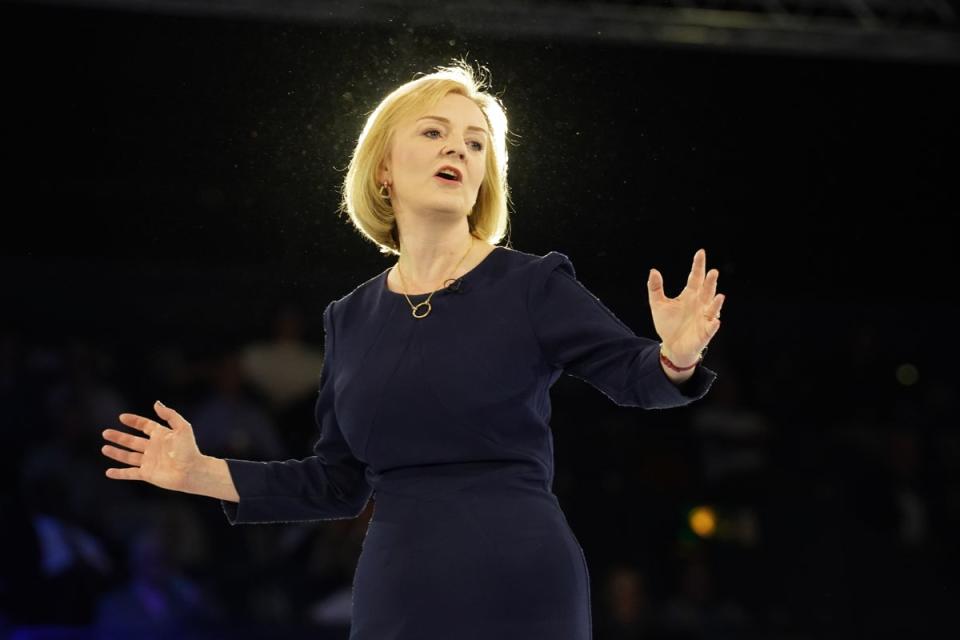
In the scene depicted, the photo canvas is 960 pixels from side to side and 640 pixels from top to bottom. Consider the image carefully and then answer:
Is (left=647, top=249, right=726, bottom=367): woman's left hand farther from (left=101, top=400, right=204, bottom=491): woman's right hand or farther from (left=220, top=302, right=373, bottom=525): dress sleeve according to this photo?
(left=101, top=400, right=204, bottom=491): woman's right hand

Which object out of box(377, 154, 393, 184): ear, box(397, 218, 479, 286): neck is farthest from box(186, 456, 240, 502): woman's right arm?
box(377, 154, 393, 184): ear

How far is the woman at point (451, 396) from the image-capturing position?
185 centimetres

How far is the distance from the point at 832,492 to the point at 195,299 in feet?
9.24

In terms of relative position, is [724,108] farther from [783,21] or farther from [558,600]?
[558,600]

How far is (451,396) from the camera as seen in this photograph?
1917mm

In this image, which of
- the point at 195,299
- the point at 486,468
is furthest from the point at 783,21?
the point at 486,468

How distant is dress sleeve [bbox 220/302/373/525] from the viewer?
2.14 meters

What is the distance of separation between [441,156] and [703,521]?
359 cm

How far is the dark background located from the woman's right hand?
991 mm

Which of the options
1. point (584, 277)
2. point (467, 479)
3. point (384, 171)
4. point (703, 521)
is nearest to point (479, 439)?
point (467, 479)

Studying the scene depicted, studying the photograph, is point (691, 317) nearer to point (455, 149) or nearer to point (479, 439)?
point (479, 439)

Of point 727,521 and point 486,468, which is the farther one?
point 727,521

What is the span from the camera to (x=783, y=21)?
4355mm

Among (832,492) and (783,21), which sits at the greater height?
(783,21)
